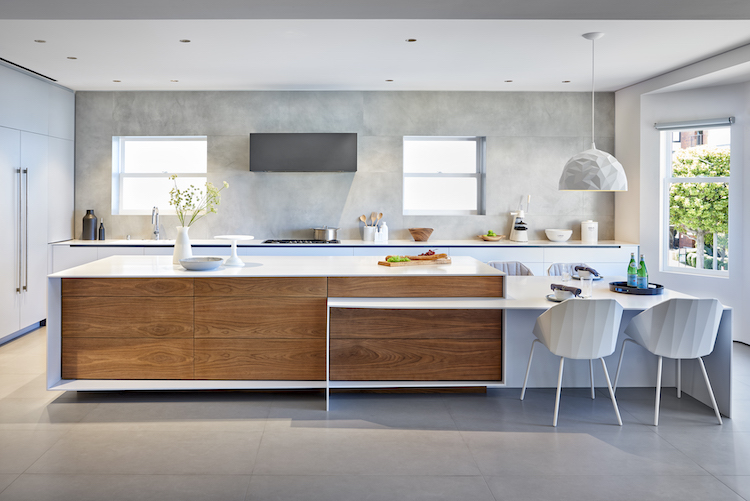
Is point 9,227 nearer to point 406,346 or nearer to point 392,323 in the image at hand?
point 392,323

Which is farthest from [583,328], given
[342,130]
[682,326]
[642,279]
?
[342,130]

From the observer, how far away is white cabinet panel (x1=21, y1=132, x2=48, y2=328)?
5.46m

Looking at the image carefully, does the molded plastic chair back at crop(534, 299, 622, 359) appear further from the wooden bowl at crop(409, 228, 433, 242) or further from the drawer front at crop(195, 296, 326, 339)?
the wooden bowl at crop(409, 228, 433, 242)

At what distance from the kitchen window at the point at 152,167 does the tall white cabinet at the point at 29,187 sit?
1.88 ft

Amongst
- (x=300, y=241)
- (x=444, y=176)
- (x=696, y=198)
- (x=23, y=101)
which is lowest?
(x=300, y=241)

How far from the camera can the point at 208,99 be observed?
21.1 ft

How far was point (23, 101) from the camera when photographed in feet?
17.7

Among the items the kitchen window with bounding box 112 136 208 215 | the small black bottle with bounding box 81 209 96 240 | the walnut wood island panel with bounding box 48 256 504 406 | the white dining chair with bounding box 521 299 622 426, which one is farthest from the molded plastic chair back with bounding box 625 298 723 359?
the small black bottle with bounding box 81 209 96 240

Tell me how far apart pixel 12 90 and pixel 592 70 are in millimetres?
5217

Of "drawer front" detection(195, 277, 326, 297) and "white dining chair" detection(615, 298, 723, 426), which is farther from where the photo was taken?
"drawer front" detection(195, 277, 326, 297)

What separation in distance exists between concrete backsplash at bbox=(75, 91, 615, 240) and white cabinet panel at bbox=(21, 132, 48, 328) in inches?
28.9

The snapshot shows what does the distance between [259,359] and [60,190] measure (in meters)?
3.79

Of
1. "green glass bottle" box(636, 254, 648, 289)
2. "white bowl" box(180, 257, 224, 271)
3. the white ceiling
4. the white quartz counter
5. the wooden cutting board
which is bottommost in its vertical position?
"green glass bottle" box(636, 254, 648, 289)

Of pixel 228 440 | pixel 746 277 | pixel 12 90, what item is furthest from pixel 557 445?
pixel 12 90
